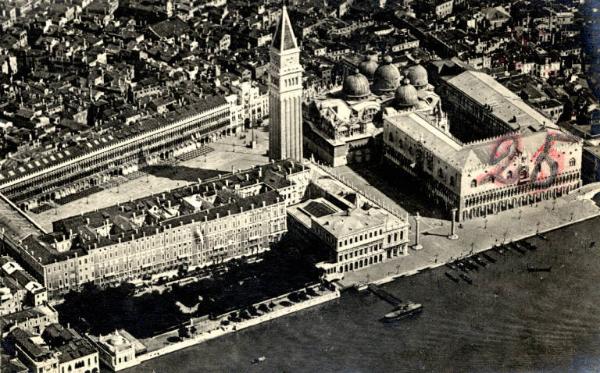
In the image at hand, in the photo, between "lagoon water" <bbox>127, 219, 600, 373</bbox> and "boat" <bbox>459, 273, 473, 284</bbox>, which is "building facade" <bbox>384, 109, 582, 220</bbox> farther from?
"boat" <bbox>459, 273, 473, 284</bbox>

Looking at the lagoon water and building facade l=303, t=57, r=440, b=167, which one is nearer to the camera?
the lagoon water

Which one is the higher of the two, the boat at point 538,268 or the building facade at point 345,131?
the building facade at point 345,131

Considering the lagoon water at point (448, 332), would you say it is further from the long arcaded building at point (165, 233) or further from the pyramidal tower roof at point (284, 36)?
the pyramidal tower roof at point (284, 36)

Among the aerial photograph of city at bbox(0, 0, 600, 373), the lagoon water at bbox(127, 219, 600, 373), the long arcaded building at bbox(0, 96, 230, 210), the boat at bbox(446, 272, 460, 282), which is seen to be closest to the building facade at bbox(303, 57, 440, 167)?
the aerial photograph of city at bbox(0, 0, 600, 373)

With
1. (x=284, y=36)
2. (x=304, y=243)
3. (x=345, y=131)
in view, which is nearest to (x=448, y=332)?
(x=304, y=243)

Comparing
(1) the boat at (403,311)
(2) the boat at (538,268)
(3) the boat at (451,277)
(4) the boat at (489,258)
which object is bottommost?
(2) the boat at (538,268)

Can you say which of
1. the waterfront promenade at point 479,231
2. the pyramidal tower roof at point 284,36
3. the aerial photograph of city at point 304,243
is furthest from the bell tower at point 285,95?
Result: the waterfront promenade at point 479,231

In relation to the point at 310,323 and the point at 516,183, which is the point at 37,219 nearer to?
the point at 310,323
